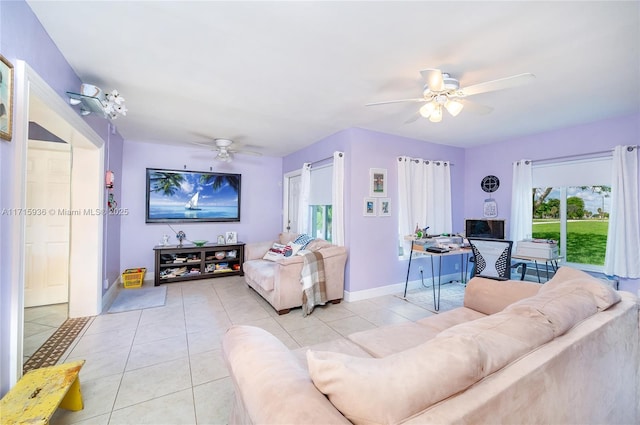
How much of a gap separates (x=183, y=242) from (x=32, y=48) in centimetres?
364

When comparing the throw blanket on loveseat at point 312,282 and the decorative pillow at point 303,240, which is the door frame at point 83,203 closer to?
the throw blanket on loveseat at point 312,282

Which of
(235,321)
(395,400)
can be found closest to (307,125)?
(235,321)

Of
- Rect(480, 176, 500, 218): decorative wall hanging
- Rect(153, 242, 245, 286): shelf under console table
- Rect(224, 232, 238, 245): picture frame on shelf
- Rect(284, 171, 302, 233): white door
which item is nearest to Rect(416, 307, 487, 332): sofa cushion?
Rect(480, 176, 500, 218): decorative wall hanging

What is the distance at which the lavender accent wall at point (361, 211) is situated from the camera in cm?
366

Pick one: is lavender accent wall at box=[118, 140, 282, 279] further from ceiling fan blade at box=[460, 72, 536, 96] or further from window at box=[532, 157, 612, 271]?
window at box=[532, 157, 612, 271]

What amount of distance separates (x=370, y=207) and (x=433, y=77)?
2143mm

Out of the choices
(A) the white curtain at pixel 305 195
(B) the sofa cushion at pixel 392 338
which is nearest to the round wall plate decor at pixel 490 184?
(A) the white curtain at pixel 305 195

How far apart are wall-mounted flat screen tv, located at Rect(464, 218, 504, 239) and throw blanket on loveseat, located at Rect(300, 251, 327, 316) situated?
261 centimetres

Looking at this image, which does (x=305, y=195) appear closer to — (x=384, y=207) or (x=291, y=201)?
(x=291, y=201)

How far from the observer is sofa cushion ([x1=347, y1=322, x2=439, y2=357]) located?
1.55 meters

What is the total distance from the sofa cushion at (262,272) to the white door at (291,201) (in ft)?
4.89

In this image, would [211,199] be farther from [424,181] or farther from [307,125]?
[424,181]

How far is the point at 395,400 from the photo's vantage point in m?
0.70

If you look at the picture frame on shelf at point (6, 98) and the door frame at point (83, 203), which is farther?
the door frame at point (83, 203)
